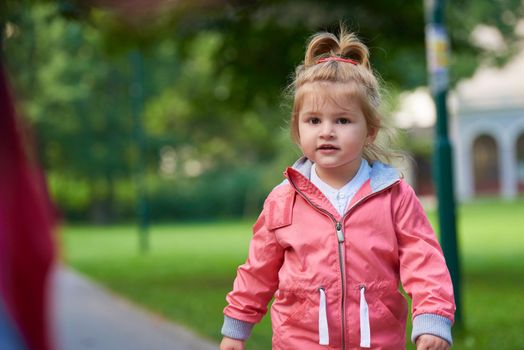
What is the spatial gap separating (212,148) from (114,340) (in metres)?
42.4

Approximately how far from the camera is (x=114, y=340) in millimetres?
8266

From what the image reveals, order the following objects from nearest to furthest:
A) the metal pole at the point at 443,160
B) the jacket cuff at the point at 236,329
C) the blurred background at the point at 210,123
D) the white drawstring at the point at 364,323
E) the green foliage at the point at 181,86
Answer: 1. the white drawstring at the point at 364,323
2. the jacket cuff at the point at 236,329
3. the metal pole at the point at 443,160
4. the blurred background at the point at 210,123
5. the green foliage at the point at 181,86

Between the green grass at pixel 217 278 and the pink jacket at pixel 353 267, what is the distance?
2.51 ft

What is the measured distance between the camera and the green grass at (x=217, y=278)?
811 cm

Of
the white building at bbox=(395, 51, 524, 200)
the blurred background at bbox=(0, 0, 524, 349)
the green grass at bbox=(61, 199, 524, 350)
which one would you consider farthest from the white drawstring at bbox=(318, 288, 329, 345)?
the white building at bbox=(395, 51, 524, 200)

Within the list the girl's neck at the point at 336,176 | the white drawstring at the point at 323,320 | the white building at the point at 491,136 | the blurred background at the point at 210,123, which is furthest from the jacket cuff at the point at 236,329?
the white building at the point at 491,136

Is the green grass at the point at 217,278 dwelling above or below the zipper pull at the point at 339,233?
below

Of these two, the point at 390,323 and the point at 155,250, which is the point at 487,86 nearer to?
the point at 155,250

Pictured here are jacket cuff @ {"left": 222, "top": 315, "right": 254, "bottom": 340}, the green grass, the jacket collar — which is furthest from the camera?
the green grass

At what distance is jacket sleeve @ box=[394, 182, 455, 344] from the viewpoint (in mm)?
2729

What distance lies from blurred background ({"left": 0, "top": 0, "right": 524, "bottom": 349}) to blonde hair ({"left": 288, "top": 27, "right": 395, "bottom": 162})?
234 millimetres

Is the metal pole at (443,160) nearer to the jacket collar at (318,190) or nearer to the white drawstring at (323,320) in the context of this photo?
the jacket collar at (318,190)

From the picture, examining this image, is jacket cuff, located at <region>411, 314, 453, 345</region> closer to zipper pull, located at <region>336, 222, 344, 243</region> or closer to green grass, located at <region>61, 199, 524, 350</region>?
zipper pull, located at <region>336, 222, 344, 243</region>

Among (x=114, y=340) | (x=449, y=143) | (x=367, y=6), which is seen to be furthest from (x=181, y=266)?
(x=449, y=143)
